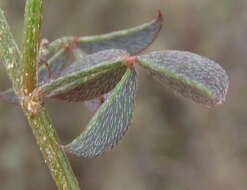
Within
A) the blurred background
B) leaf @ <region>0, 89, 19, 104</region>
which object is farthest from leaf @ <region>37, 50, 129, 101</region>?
the blurred background

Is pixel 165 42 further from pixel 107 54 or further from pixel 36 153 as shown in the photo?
pixel 107 54

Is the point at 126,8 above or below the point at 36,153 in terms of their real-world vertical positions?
above

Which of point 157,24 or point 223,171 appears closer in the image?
point 157,24

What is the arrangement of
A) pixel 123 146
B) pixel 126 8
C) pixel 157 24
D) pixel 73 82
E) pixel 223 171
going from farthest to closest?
pixel 126 8 → pixel 123 146 → pixel 223 171 → pixel 157 24 → pixel 73 82

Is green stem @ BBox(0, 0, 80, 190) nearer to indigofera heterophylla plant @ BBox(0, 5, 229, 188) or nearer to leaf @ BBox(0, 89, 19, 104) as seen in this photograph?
indigofera heterophylla plant @ BBox(0, 5, 229, 188)

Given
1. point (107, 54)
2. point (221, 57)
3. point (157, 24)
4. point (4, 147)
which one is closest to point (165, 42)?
point (221, 57)

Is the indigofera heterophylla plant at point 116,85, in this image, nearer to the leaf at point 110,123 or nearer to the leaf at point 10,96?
the leaf at point 110,123

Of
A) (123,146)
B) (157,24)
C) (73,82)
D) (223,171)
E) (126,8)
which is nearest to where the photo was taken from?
(73,82)
